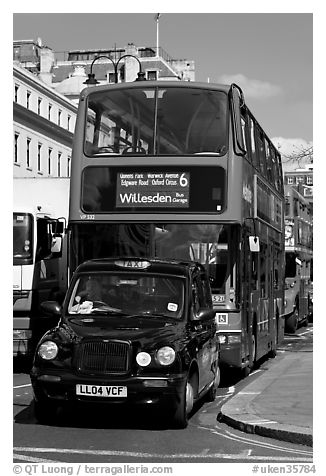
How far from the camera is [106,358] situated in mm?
9570

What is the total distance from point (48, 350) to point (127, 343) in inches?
35.9

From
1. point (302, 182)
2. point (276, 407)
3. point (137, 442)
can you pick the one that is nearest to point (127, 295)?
point (276, 407)

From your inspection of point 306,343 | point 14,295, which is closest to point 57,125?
point 306,343

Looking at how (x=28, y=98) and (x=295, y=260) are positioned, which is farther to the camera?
(x=28, y=98)

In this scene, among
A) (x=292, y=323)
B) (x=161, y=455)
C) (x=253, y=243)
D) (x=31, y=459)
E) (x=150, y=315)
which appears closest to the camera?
(x=31, y=459)

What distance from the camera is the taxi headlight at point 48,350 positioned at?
9766 millimetres

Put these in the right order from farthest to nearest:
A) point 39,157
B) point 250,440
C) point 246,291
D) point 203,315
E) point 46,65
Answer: point 46,65
point 39,157
point 246,291
point 203,315
point 250,440

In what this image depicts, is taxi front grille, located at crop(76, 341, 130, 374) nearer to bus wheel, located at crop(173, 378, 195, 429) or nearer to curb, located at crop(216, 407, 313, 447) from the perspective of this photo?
bus wheel, located at crop(173, 378, 195, 429)

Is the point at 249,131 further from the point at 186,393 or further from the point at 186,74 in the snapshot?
the point at 186,74

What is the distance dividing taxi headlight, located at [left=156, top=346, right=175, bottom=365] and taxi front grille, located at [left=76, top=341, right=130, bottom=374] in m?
0.33

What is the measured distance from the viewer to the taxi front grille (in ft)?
31.3

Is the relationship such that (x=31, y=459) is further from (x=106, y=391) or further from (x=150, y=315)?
(x=150, y=315)
